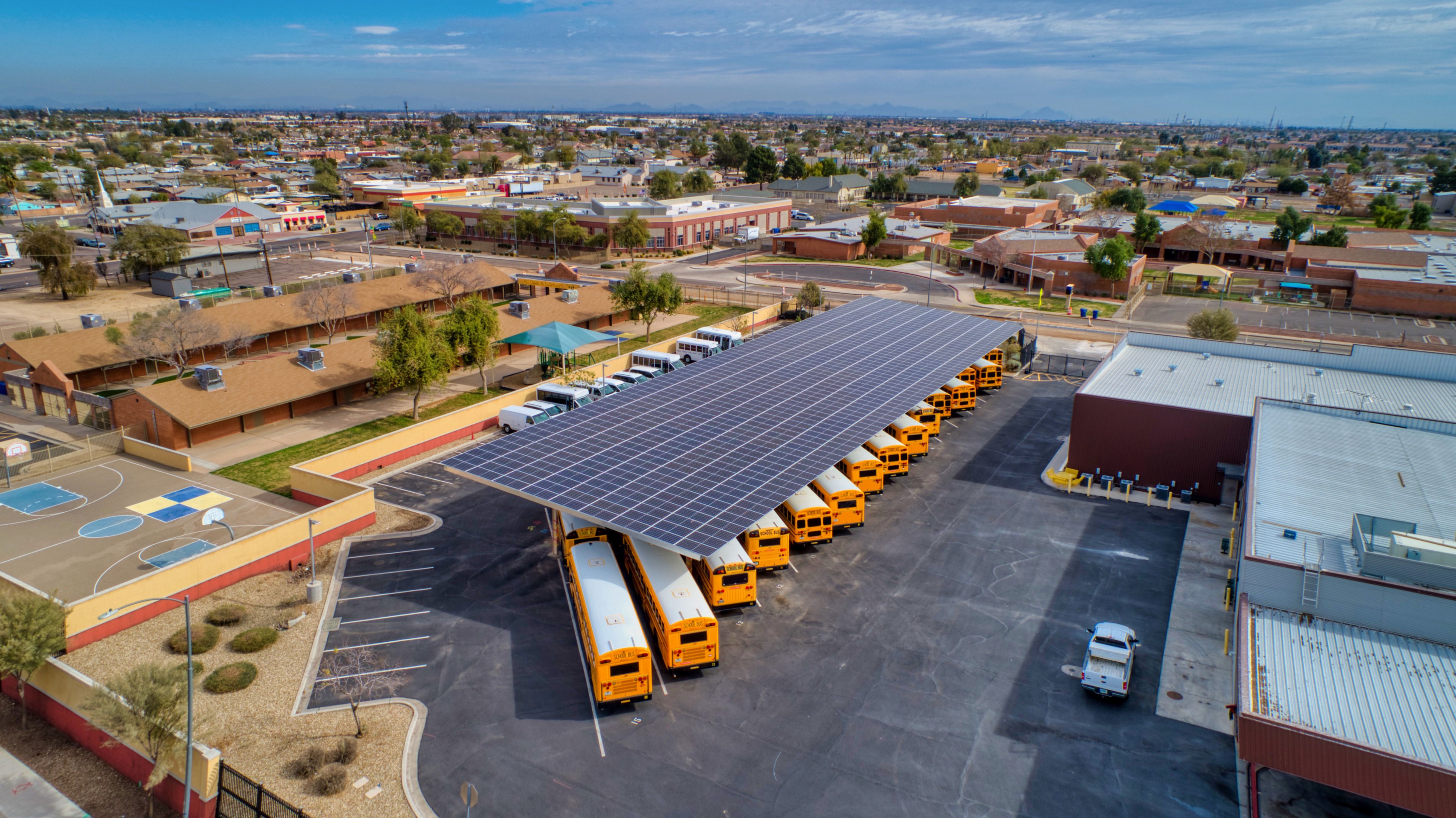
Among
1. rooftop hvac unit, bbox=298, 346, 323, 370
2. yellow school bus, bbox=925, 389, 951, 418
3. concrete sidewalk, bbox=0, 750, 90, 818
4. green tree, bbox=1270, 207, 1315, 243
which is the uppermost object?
green tree, bbox=1270, 207, 1315, 243

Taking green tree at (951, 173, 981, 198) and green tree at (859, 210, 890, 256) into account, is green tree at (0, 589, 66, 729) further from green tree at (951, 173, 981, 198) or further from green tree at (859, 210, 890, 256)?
green tree at (951, 173, 981, 198)

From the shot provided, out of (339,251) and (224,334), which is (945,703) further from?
(339,251)

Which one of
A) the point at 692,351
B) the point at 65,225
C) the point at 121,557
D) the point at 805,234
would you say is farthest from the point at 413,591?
the point at 65,225

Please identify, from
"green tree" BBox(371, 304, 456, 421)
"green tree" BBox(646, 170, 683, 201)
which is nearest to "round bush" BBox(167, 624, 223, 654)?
"green tree" BBox(371, 304, 456, 421)

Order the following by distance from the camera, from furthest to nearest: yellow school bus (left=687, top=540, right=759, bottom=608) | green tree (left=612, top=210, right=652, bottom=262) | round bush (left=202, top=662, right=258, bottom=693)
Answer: green tree (left=612, top=210, right=652, bottom=262) → yellow school bus (left=687, top=540, right=759, bottom=608) → round bush (left=202, top=662, right=258, bottom=693)

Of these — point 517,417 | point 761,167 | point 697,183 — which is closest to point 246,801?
point 517,417

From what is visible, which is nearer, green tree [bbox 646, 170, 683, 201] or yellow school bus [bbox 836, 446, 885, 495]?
yellow school bus [bbox 836, 446, 885, 495]
